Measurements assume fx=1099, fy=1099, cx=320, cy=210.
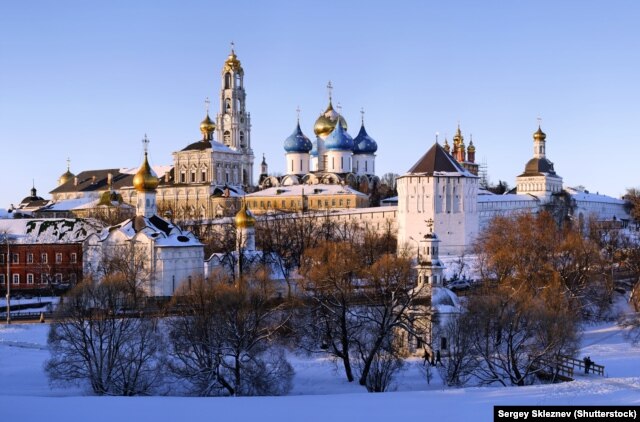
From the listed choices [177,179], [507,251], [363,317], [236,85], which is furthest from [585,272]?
[236,85]

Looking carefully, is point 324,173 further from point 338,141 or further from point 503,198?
point 503,198

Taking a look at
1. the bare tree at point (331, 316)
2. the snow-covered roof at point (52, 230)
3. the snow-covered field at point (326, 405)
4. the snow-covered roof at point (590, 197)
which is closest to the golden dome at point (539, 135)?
the snow-covered roof at point (590, 197)

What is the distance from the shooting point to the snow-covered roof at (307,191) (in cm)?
7512

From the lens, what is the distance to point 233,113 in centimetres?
8850

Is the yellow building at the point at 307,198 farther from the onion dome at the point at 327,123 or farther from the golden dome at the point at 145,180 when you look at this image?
the golden dome at the point at 145,180

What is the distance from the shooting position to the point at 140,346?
1059 inches

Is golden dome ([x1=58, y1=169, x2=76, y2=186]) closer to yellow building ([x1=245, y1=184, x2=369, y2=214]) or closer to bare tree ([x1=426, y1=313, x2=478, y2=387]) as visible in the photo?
yellow building ([x1=245, y1=184, x2=369, y2=214])

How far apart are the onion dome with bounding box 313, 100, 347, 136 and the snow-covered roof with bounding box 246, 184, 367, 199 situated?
356 inches

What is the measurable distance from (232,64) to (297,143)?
885cm

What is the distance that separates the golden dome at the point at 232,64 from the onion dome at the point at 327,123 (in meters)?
7.84

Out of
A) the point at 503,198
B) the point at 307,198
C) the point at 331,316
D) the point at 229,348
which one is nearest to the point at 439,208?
the point at 307,198

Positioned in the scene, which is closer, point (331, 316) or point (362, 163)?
point (331, 316)

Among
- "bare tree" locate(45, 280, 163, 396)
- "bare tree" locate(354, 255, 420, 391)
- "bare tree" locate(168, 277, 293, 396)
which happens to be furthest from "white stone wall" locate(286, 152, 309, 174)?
"bare tree" locate(45, 280, 163, 396)

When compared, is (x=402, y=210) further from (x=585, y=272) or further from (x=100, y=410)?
(x=100, y=410)
